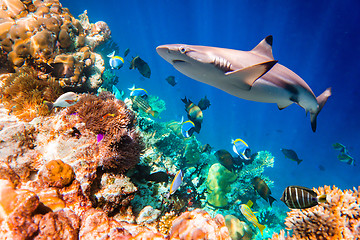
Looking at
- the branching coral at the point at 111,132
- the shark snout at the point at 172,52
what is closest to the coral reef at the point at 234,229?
the branching coral at the point at 111,132

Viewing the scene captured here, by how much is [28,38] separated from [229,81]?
242 inches

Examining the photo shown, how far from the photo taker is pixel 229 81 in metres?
2.34

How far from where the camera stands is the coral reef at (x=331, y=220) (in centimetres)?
249

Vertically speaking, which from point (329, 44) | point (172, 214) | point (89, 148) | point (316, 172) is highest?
point (329, 44)

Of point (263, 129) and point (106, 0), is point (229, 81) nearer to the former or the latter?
point (106, 0)

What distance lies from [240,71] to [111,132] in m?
2.33

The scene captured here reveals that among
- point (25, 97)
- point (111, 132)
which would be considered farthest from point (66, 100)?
point (25, 97)

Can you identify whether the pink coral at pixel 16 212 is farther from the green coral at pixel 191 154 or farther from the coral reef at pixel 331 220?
the green coral at pixel 191 154

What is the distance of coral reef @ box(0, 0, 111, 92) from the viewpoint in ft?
15.1

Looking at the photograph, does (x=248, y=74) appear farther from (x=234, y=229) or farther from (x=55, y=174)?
(x=234, y=229)

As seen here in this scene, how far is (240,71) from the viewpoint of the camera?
80.3 inches

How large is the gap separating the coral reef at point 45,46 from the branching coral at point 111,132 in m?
2.34

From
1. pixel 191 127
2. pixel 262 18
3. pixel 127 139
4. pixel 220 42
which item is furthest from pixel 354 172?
pixel 127 139

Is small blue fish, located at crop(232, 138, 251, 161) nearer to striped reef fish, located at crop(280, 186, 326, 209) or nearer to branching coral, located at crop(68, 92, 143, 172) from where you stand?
striped reef fish, located at crop(280, 186, 326, 209)
